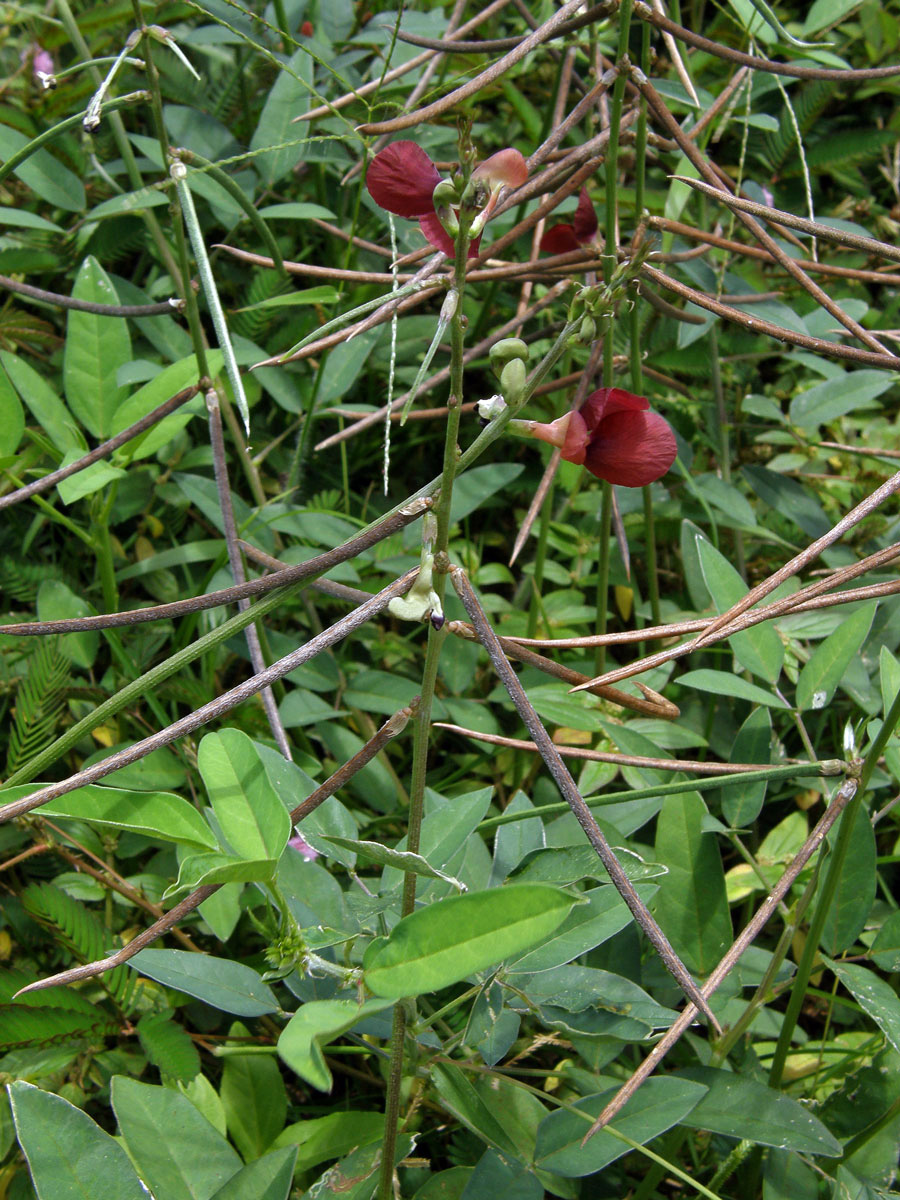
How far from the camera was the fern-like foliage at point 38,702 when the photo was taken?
1196 millimetres

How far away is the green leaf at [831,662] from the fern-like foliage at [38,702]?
0.93 metres

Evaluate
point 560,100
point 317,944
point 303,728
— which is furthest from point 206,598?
point 560,100

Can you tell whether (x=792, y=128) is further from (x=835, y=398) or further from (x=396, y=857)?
(x=396, y=857)

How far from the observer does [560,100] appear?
4.79ft

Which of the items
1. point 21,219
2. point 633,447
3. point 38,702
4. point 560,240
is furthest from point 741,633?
point 21,219

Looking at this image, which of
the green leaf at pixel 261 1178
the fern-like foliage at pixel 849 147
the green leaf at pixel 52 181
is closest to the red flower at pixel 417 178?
the green leaf at pixel 261 1178

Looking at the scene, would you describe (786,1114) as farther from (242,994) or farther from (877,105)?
(877,105)

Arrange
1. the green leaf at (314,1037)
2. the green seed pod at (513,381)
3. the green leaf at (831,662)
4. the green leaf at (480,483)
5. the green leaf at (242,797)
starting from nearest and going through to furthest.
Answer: the green leaf at (314,1037) < the green seed pod at (513,381) < the green leaf at (242,797) < the green leaf at (831,662) < the green leaf at (480,483)

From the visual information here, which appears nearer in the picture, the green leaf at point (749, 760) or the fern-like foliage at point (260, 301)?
the green leaf at point (749, 760)

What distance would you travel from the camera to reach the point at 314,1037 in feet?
1.77

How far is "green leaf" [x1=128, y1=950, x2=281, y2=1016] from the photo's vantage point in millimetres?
867

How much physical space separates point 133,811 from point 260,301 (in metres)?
1.01

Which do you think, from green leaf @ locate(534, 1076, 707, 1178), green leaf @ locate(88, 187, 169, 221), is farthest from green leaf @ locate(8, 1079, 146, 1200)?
green leaf @ locate(88, 187, 169, 221)

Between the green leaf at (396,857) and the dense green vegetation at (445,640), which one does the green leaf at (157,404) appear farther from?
the green leaf at (396,857)
